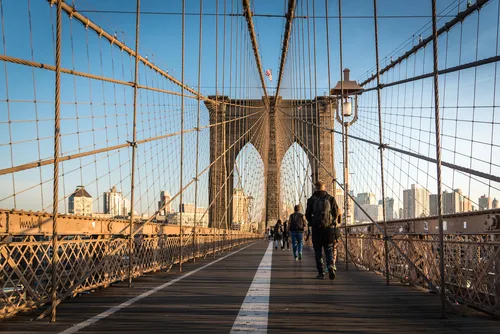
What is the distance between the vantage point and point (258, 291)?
17.1ft

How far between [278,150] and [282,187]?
4307mm

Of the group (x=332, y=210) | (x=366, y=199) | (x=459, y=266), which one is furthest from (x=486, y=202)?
(x=366, y=199)

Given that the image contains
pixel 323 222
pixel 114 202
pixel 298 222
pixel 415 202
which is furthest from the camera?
pixel 415 202

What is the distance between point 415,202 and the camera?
1272 centimetres

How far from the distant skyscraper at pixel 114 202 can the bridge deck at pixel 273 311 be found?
486cm

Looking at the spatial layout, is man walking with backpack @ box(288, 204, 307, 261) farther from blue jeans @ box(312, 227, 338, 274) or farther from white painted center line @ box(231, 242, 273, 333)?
white painted center line @ box(231, 242, 273, 333)

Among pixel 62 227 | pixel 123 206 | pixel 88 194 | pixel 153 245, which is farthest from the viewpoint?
pixel 123 206

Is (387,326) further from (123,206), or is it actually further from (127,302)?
(123,206)

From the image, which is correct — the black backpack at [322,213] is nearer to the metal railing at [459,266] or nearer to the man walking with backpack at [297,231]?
the metal railing at [459,266]

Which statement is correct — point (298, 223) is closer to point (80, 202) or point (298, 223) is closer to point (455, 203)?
point (455, 203)

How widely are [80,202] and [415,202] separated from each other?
702cm

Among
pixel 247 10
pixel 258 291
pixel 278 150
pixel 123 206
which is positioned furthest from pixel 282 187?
pixel 258 291

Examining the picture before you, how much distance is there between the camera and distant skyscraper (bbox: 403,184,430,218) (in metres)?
12.0

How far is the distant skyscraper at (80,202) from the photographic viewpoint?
995 cm
